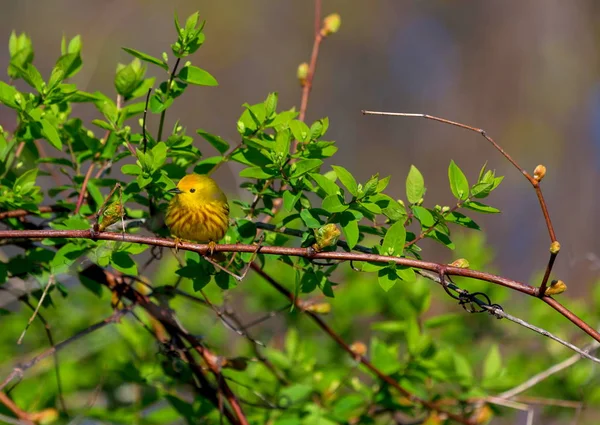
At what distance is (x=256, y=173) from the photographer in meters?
1.80

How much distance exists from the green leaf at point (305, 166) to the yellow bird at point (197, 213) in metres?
0.40

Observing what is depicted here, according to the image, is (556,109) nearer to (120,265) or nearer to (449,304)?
(449,304)

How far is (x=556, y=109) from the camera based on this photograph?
8.12 m

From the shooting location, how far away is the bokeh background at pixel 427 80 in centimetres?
722

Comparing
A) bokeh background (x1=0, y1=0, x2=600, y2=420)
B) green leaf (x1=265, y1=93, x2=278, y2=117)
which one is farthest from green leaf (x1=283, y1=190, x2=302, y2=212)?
bokeh background (x1=0, y1=0, x2=600, y2=420)

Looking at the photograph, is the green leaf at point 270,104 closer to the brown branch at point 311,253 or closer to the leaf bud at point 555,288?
the brown branch at point 311,253

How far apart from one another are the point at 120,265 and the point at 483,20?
802 cm

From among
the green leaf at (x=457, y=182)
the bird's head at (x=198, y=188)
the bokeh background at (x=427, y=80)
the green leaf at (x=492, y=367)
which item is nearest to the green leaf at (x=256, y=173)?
the bird's head at (x=198, y=188)

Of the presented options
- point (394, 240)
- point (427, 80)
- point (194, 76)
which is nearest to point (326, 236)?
point (394, 240)

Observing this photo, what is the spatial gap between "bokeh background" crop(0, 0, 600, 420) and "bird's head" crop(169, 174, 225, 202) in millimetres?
4365

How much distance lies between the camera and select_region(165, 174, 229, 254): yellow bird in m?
2.07

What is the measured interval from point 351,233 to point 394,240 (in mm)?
101

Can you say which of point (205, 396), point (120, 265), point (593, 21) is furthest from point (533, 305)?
point (593, 21)

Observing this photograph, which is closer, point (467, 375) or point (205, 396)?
point (205, 396)
